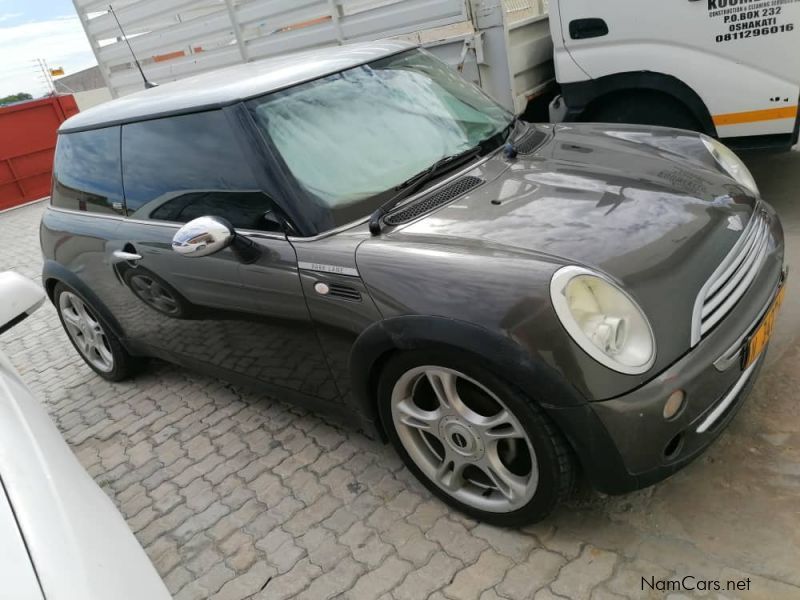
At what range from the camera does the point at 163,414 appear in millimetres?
3744

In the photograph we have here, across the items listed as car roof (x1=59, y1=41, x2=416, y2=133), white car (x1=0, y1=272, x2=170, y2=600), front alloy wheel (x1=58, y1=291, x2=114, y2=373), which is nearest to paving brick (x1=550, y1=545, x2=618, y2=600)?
white car (x1=0, y1=272, x2=170, y2=600)

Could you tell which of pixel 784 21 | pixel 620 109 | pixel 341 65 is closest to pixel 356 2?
pixel 620 109

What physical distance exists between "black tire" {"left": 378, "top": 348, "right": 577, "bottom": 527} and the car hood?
387 mm

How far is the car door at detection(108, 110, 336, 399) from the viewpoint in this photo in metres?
2.52

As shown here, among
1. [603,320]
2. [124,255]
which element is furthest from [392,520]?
[124,255]

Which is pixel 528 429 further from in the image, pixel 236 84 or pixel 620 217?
pixel 236 84

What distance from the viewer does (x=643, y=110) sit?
4.66 metres

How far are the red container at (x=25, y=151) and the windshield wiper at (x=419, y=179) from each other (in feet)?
46.2

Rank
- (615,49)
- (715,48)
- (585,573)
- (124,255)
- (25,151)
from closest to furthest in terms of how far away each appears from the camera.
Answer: (585,573) < (124,255) < (715,48) < (615,49) < (25,151)

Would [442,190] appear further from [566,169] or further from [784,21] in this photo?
[784,21]

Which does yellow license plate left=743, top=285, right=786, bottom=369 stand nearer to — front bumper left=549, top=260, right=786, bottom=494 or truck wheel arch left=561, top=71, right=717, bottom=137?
front bumper left=549, top=260, right=786, bottom=494

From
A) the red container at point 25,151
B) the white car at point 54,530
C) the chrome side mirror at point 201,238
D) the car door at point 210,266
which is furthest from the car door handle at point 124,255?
the red container at point 25,151

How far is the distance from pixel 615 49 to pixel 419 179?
2.67 metres

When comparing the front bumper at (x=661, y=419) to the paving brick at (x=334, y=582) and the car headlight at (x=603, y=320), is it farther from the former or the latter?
the paving brick at (x=334, y=582)
